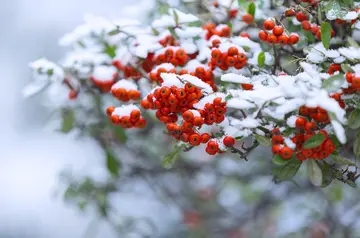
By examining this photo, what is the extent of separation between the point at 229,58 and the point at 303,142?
31 centimetres

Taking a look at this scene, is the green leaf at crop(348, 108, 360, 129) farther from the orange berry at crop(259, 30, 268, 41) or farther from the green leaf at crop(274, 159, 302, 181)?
the orange berry at crop(259, 30, 268, 41)

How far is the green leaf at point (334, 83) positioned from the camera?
1.06 m

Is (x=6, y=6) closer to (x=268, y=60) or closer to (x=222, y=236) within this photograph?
(x=222, y=236)

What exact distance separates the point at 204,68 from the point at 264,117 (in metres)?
0.25

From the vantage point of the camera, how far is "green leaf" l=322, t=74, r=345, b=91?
1.06 meters

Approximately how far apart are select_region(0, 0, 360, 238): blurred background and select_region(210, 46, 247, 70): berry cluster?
723 millimetres

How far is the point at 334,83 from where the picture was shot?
1068mm

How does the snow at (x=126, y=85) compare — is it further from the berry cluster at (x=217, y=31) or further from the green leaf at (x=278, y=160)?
the green leaf at (x=278, y=160)

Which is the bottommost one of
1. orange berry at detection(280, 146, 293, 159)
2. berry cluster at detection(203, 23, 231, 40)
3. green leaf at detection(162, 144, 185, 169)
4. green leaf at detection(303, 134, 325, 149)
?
green leaf at detection(162, 144, 185, 169)

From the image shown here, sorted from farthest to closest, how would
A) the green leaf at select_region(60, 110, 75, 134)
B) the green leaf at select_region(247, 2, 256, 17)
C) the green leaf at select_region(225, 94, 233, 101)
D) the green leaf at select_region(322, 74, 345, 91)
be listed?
the green leaf at select_region(60, 110, 75, 134), the green leaf at select_region(247, 2, 256, 17), the green leaf at select_region(225, 94, 233, 101), the green leaf at select_region(322, 74, 345, 91)

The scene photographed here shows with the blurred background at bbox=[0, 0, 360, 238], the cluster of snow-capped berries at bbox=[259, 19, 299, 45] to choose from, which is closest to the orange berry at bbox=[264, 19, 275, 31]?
the cluster of snow-capped berries at bbox=[259, 19, 299, 45]

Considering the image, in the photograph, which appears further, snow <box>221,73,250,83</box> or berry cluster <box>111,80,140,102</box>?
berry cluster <box>111,80,140,102</box>

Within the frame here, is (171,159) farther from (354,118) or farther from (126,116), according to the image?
(354,118)

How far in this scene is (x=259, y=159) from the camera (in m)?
2.39
